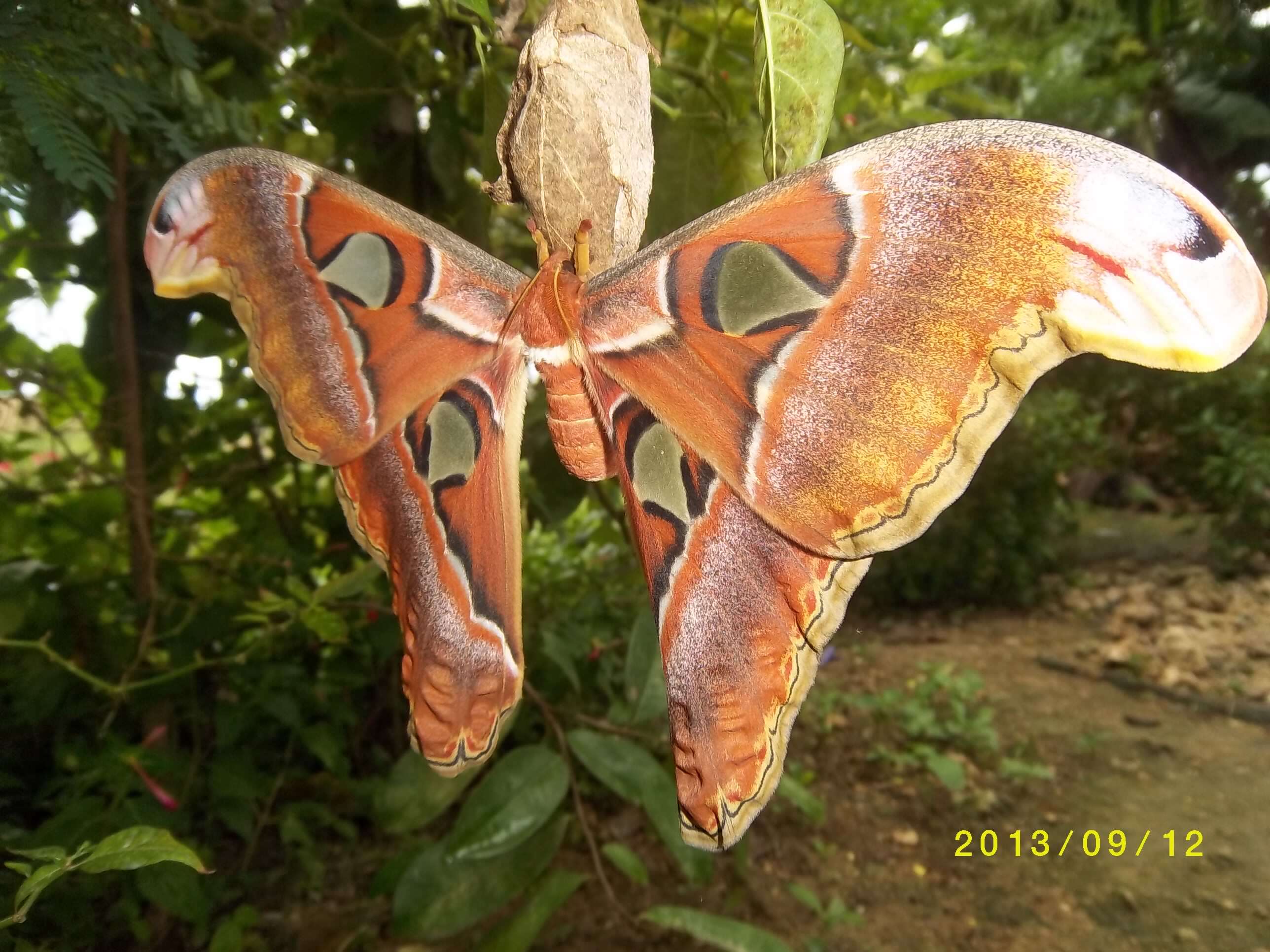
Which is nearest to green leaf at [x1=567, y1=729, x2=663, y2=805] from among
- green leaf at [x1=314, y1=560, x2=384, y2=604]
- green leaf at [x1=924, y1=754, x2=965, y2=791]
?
green leaf at [x1=314, y1=560, x2=384, y2=604]

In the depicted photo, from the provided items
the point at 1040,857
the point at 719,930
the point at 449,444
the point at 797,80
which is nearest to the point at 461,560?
the point at 449,444

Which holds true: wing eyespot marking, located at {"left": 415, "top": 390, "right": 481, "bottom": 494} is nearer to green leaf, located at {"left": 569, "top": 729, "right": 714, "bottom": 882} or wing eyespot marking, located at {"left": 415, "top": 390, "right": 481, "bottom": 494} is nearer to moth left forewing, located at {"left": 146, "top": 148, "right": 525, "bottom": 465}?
moth left forewing, located at {"left": 146, "top": 148, "right": 525, "bottom": 465}

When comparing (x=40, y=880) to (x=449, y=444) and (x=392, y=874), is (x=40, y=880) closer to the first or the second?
(x=449, y=444)

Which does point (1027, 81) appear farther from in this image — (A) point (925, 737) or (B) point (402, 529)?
(B) point (402, 529)

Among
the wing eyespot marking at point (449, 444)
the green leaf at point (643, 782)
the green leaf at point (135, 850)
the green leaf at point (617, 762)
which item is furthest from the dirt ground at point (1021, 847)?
the wing eyespot marking at point (449, 444)

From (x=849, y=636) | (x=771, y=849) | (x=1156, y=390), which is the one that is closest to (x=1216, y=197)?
(x=1156, y=390)

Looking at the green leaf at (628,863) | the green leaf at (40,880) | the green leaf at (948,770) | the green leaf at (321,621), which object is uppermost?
the green leaf at (40,880)
